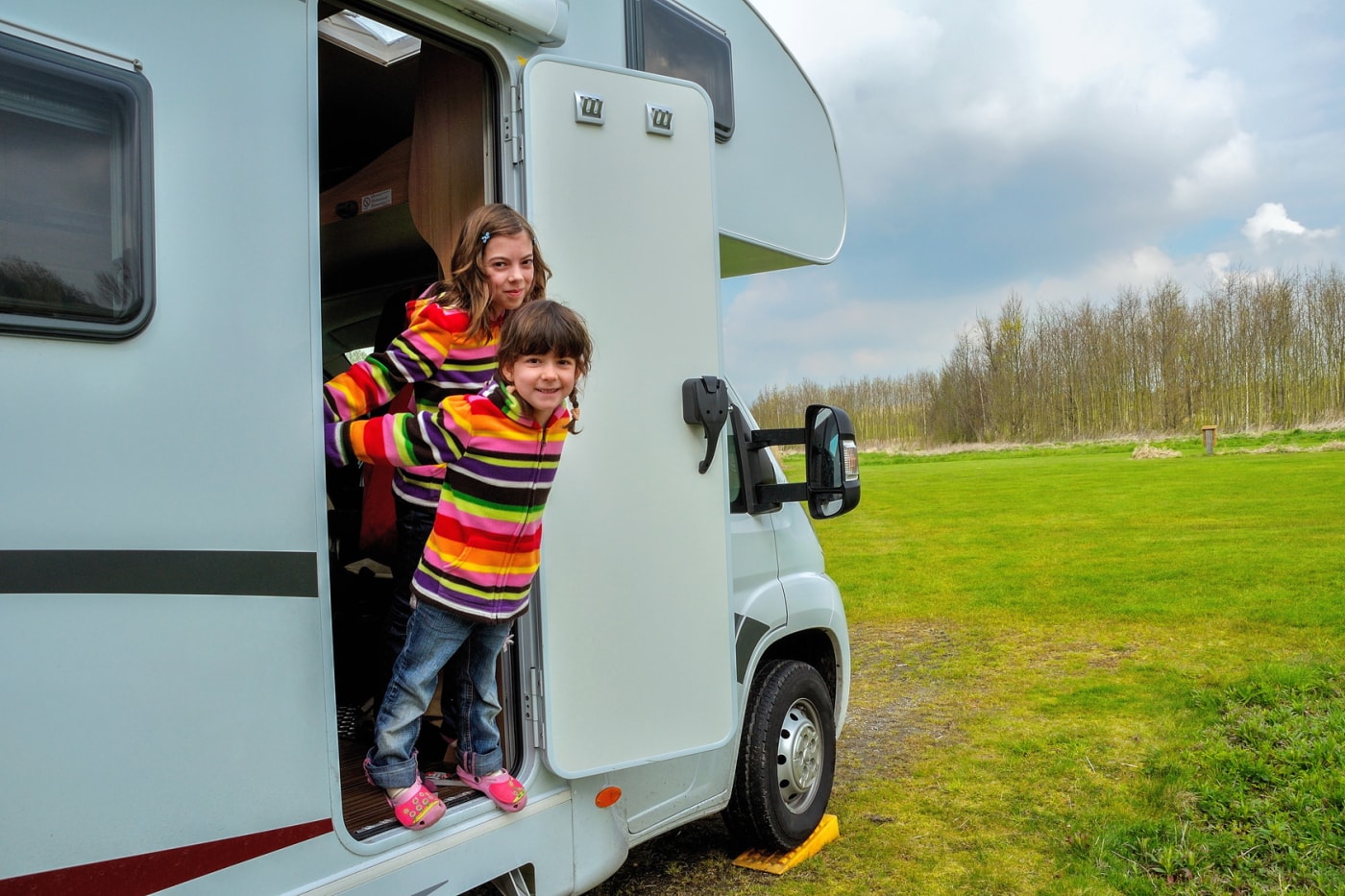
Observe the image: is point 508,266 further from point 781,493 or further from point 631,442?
point 781,493

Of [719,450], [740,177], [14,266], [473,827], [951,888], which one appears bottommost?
[951,888]

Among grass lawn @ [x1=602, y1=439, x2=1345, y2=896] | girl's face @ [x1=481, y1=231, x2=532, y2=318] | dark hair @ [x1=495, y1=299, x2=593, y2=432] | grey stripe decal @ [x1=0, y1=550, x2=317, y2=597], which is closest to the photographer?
grey stripe decal @ [x1=0, y1=550, x2=317, y2=597]

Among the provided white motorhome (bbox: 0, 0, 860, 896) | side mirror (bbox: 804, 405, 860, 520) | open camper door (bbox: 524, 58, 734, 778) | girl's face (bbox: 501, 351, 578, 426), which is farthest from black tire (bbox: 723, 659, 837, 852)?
girl's face (bbox: 501, 351, 578, 426)

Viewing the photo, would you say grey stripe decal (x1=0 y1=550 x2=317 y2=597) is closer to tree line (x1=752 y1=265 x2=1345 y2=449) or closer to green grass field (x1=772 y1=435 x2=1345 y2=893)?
green grass field (x1=772 y1=435 x2=1345 y2=893)

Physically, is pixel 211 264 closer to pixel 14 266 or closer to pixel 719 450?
pixel 14 266

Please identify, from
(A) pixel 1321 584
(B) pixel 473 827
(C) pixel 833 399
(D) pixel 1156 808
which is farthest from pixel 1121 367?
(B) pixel 473 827

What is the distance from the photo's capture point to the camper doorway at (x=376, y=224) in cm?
271

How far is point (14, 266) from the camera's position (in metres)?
1.58

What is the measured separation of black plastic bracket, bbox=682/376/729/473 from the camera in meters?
2.97

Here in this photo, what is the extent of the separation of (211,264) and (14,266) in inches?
13.4

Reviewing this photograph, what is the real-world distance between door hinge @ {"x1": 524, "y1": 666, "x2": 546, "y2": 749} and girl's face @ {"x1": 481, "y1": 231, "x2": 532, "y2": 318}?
96 cm

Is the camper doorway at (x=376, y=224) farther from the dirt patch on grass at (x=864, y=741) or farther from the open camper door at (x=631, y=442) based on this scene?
the dirt patch on grass at (x=864, y=741)

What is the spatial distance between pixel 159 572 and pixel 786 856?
9.34 feet

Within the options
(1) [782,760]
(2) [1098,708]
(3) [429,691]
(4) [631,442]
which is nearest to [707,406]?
(4) [631,442]
